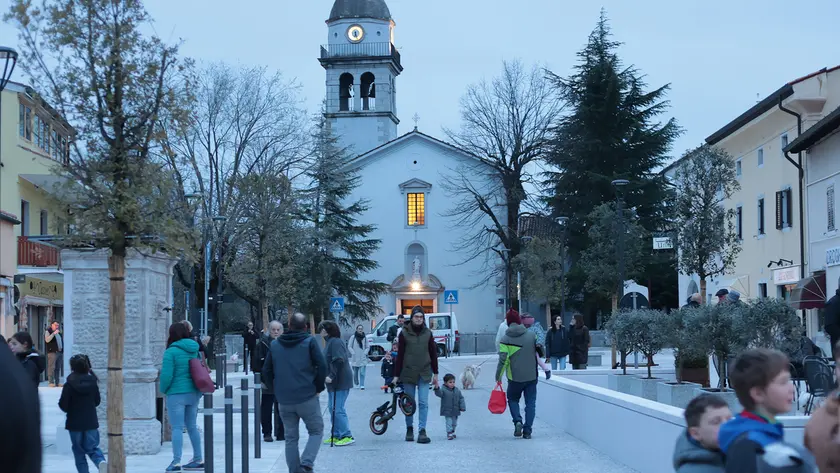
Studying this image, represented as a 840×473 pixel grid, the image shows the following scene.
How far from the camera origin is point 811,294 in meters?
32.8

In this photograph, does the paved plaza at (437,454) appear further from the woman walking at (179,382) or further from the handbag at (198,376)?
the handbag at (198,376)

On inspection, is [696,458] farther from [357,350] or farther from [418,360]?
[357,350]

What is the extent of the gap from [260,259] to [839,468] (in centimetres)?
4543

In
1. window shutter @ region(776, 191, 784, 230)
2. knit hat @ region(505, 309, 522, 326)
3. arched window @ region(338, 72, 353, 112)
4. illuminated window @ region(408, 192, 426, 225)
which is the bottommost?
knit hat @ region(505, 309, 522, 326)

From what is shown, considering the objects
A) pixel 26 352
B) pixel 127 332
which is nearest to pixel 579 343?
pixel 127 332

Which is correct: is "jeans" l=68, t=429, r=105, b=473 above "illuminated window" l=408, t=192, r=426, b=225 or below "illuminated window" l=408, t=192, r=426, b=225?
below

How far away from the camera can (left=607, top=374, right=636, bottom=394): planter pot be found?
22156 mm

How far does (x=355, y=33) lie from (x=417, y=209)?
494 inches

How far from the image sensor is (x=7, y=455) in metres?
2.33

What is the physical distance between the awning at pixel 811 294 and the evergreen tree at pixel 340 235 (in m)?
31.3

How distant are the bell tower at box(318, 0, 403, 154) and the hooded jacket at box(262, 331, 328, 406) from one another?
206ft

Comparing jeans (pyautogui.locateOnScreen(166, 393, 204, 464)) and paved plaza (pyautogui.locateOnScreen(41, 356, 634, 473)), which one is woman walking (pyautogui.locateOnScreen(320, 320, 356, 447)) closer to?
paved plaza (pyautogui.locateOnScreen(41, 356, 634, 473))

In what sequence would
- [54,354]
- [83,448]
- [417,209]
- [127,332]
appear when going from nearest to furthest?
[83,448], [127,332], [54,354], [417,209]

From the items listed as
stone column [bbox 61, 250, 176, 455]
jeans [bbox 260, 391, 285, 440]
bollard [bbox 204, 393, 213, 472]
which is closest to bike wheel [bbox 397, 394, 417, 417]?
jeans [bbox 260, 391, 285, 440]
